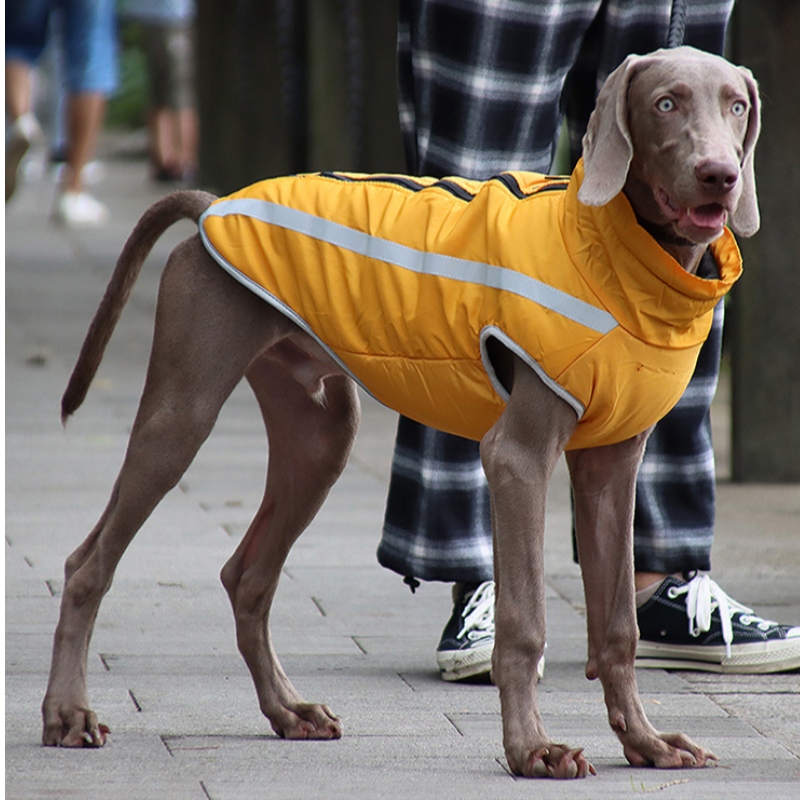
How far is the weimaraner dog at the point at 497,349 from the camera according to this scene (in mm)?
2828

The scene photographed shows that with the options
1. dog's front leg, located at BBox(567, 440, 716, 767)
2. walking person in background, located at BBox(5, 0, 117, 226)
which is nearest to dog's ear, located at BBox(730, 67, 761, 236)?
dog's front leg, located at BBox(567, 440, 716, 767)

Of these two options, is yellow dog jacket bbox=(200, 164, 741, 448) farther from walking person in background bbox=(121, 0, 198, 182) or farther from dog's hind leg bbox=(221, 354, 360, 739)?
walking person in background bbox=(121, 0, 198, 182)

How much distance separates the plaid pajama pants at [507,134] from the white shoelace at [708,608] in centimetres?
5

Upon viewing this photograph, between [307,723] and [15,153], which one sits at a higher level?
[307,723]

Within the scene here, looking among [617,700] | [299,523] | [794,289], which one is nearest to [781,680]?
[617,700]

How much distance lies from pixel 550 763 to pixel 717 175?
1045 mm

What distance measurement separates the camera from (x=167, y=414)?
3127 millimetres

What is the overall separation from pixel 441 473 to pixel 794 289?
236 centimetres

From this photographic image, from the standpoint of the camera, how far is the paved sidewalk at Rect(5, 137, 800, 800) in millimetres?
2947

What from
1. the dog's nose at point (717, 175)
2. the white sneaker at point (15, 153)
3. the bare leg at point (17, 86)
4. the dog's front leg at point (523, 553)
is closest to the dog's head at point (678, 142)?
the dog's nose at point (717, 175)

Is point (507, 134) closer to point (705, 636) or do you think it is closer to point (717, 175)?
point (717, 175)

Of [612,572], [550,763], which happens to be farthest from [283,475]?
[550,763]

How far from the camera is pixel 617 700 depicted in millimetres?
3055

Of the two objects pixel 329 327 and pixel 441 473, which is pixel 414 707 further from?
pixel 329 327
